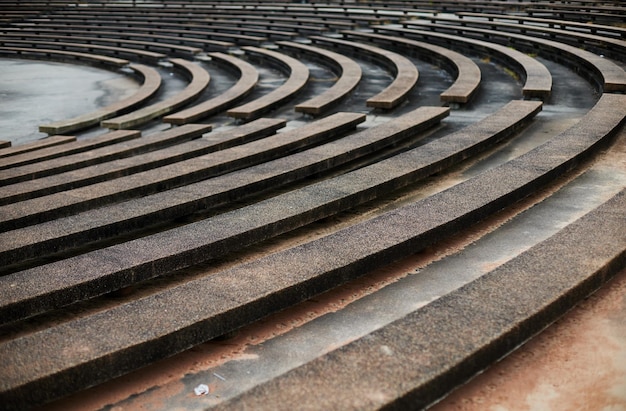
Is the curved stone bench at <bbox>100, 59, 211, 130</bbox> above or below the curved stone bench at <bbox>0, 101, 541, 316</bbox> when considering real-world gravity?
below

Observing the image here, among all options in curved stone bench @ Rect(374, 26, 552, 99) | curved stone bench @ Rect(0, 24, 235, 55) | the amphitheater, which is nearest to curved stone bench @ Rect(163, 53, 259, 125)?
the amphitheater

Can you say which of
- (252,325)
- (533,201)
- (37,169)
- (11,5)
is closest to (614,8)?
(533,201)

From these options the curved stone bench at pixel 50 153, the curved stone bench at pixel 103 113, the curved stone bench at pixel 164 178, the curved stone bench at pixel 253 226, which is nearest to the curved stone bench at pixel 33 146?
the curved stone bench at pixel 50 153

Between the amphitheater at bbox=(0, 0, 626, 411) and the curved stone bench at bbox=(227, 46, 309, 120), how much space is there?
0.10 metres

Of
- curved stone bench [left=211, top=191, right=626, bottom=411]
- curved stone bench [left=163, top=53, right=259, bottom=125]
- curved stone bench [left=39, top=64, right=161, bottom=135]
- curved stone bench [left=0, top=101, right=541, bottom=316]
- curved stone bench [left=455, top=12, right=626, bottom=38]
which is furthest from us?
curved stone bench [left=455, top=12, right=626, bottom=38]

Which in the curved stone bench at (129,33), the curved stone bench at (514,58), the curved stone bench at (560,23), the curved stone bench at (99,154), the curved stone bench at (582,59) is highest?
the curved stone bench at (560,23)

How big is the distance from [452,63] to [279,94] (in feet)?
16.1

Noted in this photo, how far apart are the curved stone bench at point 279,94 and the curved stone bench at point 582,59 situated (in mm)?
5713

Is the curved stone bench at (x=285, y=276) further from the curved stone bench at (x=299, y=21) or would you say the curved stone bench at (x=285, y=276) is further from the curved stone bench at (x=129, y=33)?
the curved stone bench at (x=299, y=21)

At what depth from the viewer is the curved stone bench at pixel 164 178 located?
22.2ft

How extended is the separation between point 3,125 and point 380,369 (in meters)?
12.3

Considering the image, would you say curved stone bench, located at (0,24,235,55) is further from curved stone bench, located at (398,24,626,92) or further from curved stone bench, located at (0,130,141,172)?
curved stone bench, located at (0,130,141,172)

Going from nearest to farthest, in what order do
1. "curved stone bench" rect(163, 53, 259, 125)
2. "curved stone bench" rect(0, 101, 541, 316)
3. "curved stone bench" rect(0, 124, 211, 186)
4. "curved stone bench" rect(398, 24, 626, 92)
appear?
"curved stone bench" rect(0, 101, 541, 316) < "curved stone bench" rect(0, 124, 211, 186) < "curved stone bench" rect(398, 24, 626, 92) < "curved stone bench" rect(163, 53, 259, 125)

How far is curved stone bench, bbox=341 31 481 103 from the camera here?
1202 centimetres
